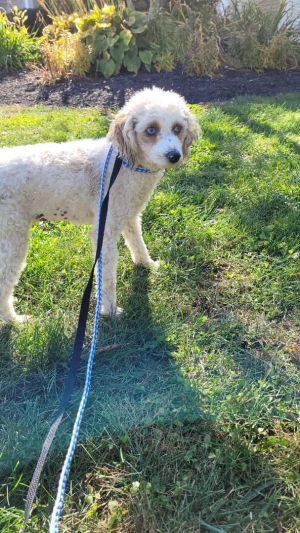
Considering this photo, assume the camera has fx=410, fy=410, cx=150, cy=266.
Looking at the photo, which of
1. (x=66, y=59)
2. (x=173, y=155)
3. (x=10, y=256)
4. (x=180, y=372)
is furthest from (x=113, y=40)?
(x=180, y=372)

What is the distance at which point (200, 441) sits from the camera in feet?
7.06

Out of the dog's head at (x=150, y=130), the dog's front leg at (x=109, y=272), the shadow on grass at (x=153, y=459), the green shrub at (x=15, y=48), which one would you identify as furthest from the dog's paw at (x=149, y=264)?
the green shrub at (x=15, y=48)

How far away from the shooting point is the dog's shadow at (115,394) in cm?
222

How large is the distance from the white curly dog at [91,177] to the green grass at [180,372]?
442mm

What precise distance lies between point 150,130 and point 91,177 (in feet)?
1.73

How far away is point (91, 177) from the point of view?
9.48ft

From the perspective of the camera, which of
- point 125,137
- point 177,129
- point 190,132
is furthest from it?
point 190,132

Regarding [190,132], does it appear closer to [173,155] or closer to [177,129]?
[177,129]

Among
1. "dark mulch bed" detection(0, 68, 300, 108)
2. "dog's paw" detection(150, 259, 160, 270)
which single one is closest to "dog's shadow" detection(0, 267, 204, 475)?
"dog's paw" detection(150, 259, 160, 270)

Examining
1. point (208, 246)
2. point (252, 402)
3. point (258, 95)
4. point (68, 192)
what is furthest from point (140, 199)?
point (258, 95)

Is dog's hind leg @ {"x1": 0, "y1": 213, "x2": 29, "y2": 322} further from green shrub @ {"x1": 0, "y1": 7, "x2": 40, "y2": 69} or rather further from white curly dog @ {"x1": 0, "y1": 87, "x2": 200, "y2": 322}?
green shrub @ {"x1": 0, "y1": 7, "x2": 40, "y2": 69}

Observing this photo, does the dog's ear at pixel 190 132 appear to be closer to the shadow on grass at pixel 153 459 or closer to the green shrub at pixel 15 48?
the shadow on grass at pixel 153 459

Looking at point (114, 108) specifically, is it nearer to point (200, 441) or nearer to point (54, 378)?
point (54, 378)

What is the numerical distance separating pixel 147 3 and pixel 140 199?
30.1 ft
